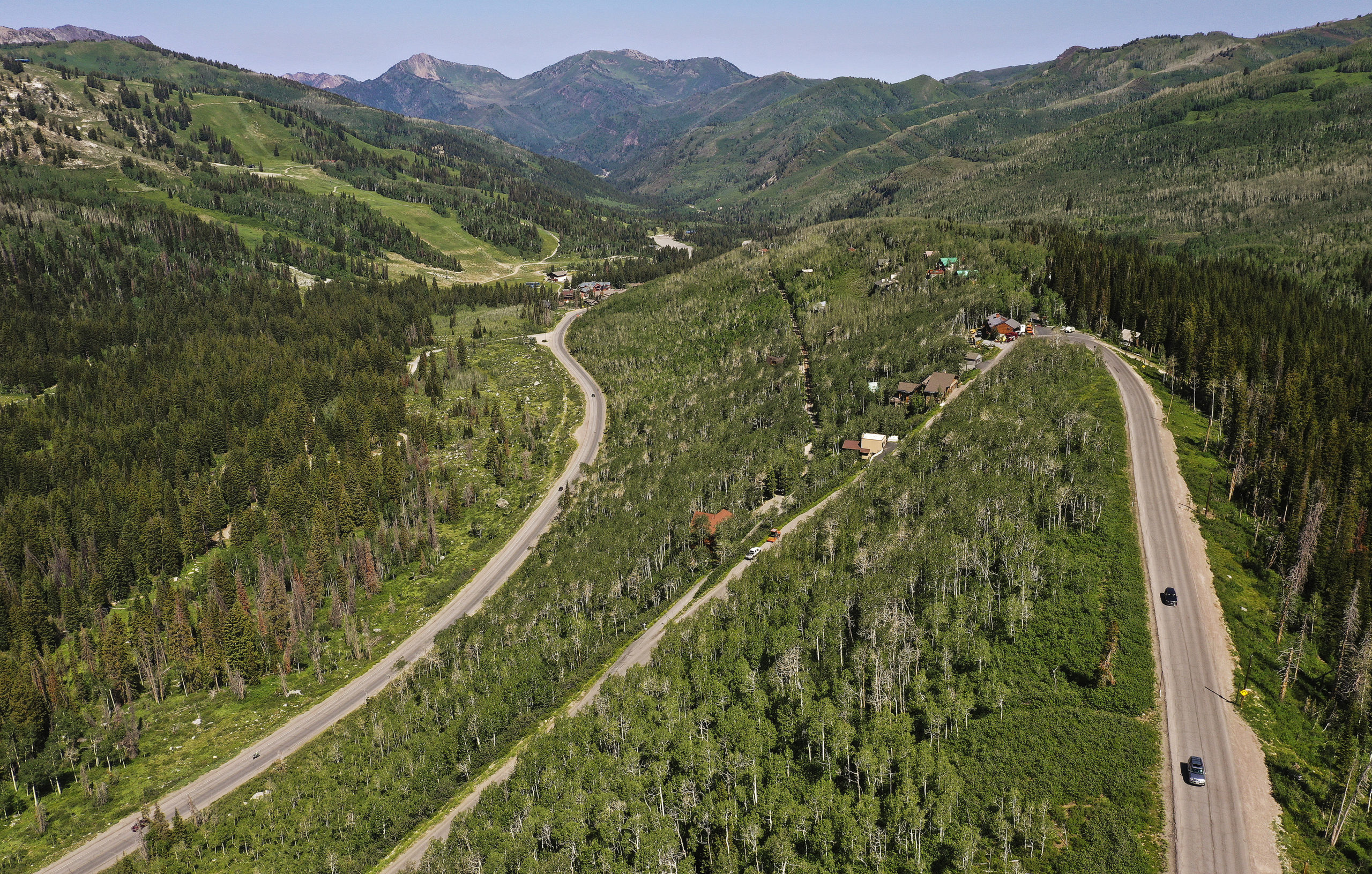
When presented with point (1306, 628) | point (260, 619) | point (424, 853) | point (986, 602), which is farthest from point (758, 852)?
point (260, 619)

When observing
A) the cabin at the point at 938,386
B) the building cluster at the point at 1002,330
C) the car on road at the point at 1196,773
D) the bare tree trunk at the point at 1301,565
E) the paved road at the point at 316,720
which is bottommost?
the paved road at the point at 316,720

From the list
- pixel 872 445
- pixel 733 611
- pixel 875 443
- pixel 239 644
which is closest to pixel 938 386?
pixel 875 443

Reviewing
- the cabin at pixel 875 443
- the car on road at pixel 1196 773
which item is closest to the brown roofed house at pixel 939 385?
the cabin at pixel 875 443

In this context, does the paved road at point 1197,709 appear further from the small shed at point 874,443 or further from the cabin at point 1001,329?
the cabin at point 1001,329

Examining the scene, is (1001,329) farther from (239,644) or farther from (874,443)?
(239,644)

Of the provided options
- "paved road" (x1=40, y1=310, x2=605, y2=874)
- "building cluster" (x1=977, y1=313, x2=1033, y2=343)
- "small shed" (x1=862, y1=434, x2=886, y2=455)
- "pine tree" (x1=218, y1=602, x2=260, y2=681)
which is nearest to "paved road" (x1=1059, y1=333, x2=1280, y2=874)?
"small shed" (x1=862, y1=434, x2=886, y2=455)

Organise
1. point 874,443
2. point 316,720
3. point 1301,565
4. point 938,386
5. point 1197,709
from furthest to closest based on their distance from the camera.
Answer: point 938,386 → point 874,443 → point 316,720 → point 1301,565 → point 1197,709
